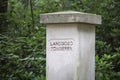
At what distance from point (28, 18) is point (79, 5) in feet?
4.63

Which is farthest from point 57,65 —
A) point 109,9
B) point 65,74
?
point 109,9

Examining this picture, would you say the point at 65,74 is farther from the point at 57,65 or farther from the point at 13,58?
the point at 13,58

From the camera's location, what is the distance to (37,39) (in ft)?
24.7

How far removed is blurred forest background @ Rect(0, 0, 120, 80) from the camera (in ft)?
21.9

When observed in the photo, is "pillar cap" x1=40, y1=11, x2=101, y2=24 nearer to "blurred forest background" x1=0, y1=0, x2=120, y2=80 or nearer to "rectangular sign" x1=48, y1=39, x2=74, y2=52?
"rectangular sign" x1=48, y1=39, x2=74, y2=52

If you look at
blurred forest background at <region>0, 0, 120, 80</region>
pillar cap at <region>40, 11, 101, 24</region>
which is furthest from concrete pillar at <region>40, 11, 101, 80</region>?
blurred forest background at <region>0, 0, 120, 80</region>

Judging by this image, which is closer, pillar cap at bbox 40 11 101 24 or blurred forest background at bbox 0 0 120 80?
pillar cap at bbox 40 11 101 24

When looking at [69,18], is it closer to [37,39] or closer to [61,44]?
[61,44]

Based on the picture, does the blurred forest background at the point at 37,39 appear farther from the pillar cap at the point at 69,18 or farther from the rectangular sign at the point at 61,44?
the pillar cap at the point at 69,18

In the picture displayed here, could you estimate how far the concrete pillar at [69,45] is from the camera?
4.91 m

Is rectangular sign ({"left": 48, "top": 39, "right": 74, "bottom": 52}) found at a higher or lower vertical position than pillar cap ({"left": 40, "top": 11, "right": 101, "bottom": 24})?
lower

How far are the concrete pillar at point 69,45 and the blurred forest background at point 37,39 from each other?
1019 millimetres

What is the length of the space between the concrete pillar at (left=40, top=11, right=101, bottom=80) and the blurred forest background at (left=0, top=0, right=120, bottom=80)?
1.02 meters

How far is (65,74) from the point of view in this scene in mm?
5008
